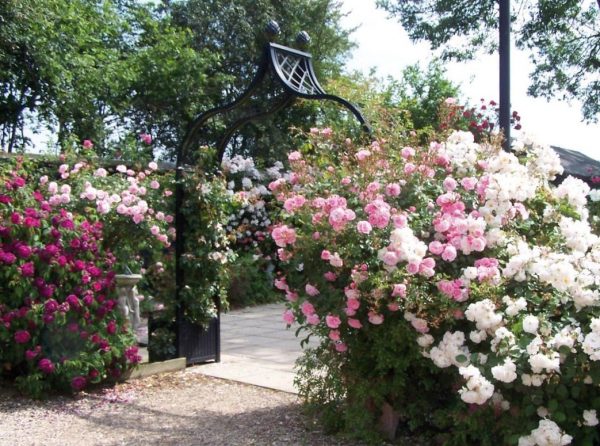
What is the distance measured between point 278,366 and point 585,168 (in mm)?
5693

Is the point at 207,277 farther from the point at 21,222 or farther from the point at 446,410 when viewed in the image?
the point at 446,410

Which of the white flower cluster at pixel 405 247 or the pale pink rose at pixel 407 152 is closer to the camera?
the white flower cluster at pixel 405 247

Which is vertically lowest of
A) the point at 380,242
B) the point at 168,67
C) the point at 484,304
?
the point at 484,304

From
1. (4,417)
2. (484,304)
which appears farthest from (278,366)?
(484,304)

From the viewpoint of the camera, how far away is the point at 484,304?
3.07 meters

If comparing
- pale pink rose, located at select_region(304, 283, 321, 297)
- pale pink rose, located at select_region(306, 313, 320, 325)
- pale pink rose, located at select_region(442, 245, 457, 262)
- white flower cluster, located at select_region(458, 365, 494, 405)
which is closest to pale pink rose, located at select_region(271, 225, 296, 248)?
pale pink rose, located at select_region(304, 283, 321, 297)

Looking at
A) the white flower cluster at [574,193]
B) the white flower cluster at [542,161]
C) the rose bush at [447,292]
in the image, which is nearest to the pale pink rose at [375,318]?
the rose bush at [447,292]

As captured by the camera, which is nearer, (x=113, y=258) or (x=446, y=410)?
(x=446, y=410)

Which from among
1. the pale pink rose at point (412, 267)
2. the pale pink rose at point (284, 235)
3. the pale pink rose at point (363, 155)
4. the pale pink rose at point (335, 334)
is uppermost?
the pale pink rose at point (363, 155)

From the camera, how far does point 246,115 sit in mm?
6047

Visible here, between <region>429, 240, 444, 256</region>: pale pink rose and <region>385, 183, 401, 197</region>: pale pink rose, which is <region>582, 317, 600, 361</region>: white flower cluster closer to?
<region>429, 240, 444, 256</region>: pale pink rose

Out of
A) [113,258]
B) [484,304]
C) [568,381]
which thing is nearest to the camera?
[568,381]

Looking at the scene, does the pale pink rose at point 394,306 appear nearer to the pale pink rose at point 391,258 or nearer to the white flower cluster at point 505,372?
the pale pink rose at point 391,258

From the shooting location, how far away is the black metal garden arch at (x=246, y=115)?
5301mm
